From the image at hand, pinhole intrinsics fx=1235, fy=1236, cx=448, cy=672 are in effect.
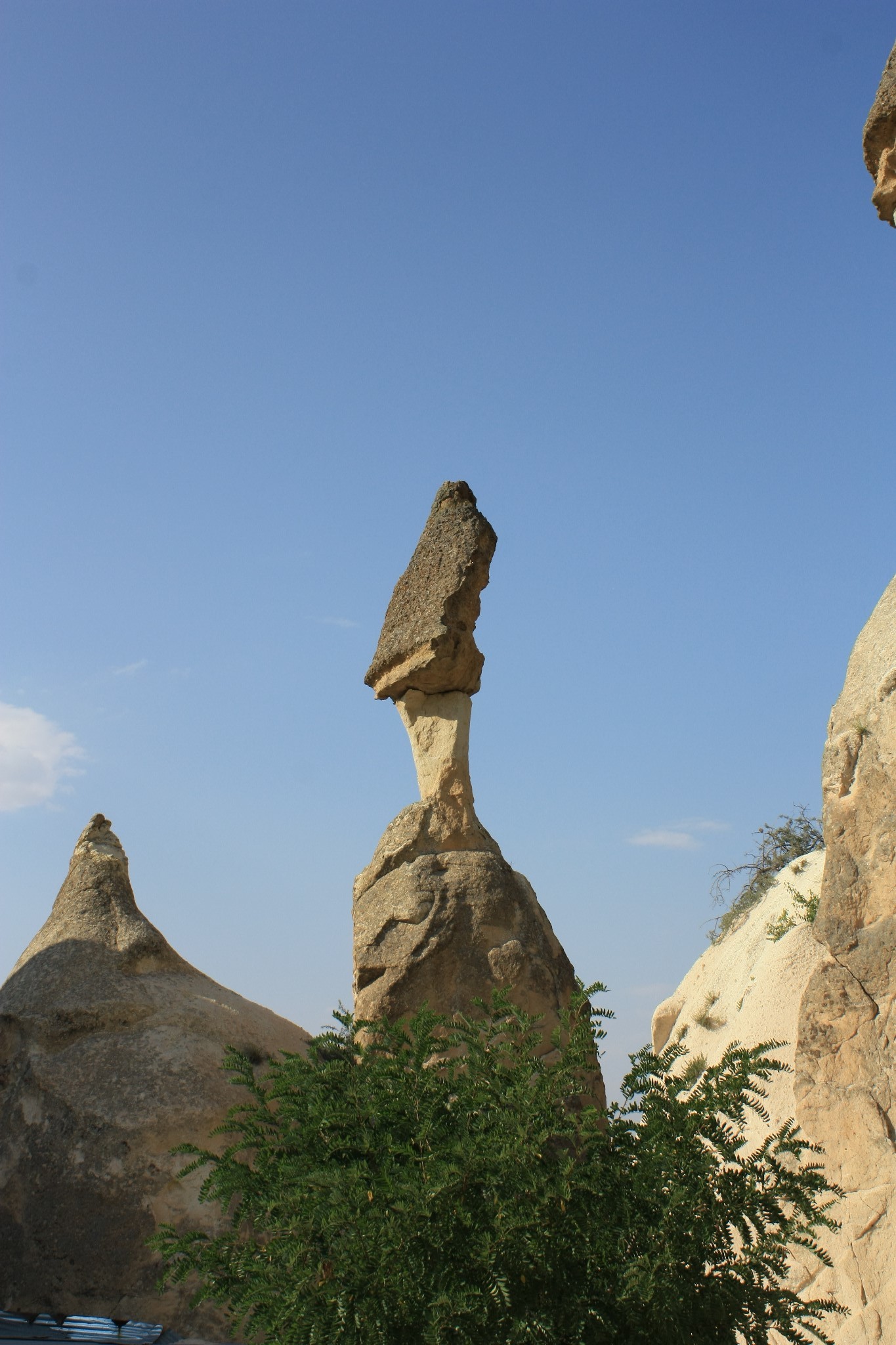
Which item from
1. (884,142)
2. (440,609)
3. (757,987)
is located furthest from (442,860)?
(757,987)

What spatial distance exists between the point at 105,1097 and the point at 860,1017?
476 centimetres

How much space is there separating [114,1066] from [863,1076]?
15.6ft

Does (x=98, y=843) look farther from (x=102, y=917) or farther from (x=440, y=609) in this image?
(x=440, y=609)

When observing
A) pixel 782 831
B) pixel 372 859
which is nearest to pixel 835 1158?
pixel 372 859

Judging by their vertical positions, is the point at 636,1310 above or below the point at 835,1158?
below

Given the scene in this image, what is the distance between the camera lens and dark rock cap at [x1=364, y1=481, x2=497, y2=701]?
9.67 metres

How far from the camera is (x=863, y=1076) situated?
21.1 feet

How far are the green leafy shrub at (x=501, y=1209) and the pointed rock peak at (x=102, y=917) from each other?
11.4ft

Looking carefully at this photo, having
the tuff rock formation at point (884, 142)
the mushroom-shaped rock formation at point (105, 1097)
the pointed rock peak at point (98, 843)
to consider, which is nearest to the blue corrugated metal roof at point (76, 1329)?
the mushroom-shaped rock formation at point (105, 1097)

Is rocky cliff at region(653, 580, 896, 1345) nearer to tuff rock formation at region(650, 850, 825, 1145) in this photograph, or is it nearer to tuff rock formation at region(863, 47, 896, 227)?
tuff rock formation at region(863, 47, 896, 227)

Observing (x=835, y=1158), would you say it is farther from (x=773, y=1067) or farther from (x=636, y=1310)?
(x=636, y=1310)

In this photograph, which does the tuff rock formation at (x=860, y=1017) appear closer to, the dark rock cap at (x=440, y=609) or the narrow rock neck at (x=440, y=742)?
the narrow rock neck at (x=440, y=742)

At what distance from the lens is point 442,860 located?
891cm

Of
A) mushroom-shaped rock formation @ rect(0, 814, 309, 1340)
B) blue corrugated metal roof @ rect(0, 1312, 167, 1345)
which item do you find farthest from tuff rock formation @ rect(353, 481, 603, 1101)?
blue corrugated metal roof @ rect(0, 1312, 167, 1345)
